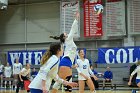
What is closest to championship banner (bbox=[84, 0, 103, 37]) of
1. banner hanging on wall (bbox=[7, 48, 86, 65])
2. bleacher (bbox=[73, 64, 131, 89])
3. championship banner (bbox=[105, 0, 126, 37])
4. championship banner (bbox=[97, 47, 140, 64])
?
championship banner (bbox=[105, 0, 126, 37])

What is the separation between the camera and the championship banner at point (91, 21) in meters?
24.7

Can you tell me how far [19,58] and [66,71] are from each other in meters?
18.3

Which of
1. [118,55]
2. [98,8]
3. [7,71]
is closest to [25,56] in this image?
[7,71]

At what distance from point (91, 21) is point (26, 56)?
6.41 metres

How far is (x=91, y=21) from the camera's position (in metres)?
25.0

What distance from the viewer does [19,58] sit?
26.4m

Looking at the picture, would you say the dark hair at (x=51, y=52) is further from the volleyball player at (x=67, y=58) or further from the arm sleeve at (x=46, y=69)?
the volleyball player at (x=67, y=58)

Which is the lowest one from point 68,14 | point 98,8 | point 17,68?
point 17,68

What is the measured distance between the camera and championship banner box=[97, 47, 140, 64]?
22.3m

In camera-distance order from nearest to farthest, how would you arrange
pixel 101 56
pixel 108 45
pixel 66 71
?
pixel 66 71 → pixel 101 56 → pixel 108 45

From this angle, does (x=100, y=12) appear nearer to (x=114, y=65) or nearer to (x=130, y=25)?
(x=130, y=25)

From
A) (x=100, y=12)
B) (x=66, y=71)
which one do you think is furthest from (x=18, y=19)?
(x=66, y=71)

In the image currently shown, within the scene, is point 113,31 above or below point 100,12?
below

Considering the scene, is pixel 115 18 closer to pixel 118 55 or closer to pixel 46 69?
pixel 118 55
